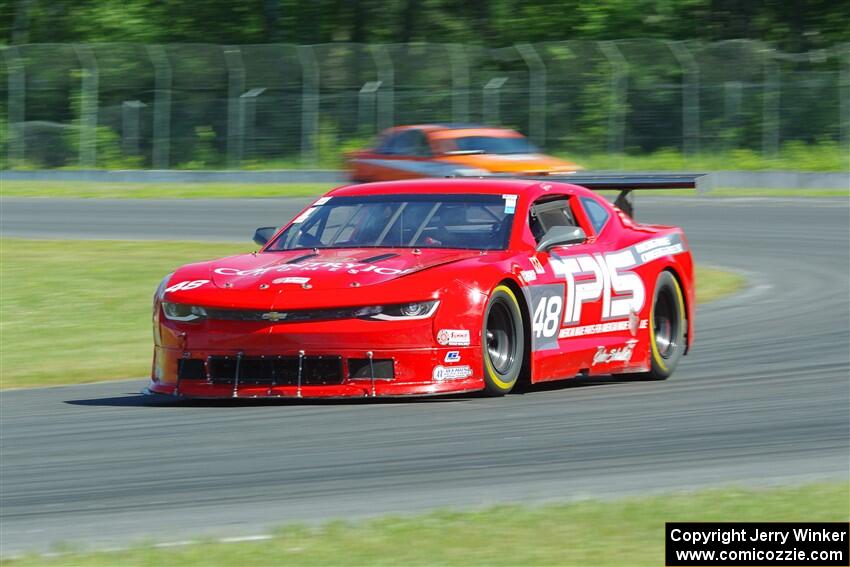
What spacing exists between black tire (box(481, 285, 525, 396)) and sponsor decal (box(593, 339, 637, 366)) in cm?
89

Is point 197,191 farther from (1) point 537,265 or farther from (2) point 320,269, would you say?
(2) point 320,269

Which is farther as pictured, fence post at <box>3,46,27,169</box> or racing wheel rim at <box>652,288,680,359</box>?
fence post at <box>3,46,27,169</box>

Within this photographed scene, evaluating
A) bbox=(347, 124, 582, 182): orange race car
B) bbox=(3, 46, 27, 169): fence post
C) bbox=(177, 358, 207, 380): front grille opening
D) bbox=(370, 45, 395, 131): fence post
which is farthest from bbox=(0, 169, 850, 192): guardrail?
bbox=(177, 358, 207, 380): front grille opening

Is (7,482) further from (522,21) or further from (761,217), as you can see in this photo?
(522,21)

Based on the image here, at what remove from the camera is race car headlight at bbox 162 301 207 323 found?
8812 millimetres

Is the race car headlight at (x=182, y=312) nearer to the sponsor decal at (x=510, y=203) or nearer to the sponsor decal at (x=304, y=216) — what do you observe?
the sponsor decal at (x=304, y=216)

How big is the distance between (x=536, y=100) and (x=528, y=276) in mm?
26661

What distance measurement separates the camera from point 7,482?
6887 mm

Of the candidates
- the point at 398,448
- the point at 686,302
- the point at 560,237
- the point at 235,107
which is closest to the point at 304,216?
the point at 560,237

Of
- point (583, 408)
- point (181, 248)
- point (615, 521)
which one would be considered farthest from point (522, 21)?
point (615, 521)

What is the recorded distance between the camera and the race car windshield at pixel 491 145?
1056 inches

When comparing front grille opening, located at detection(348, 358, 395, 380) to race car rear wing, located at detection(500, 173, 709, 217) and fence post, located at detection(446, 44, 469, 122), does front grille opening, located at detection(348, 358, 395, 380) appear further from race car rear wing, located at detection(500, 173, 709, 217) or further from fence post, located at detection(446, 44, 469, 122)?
fence post, located at detection(446, 44, 469, 122)

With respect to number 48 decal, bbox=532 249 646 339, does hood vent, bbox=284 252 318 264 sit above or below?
above

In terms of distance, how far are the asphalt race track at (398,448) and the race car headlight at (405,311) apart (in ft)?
1.59
